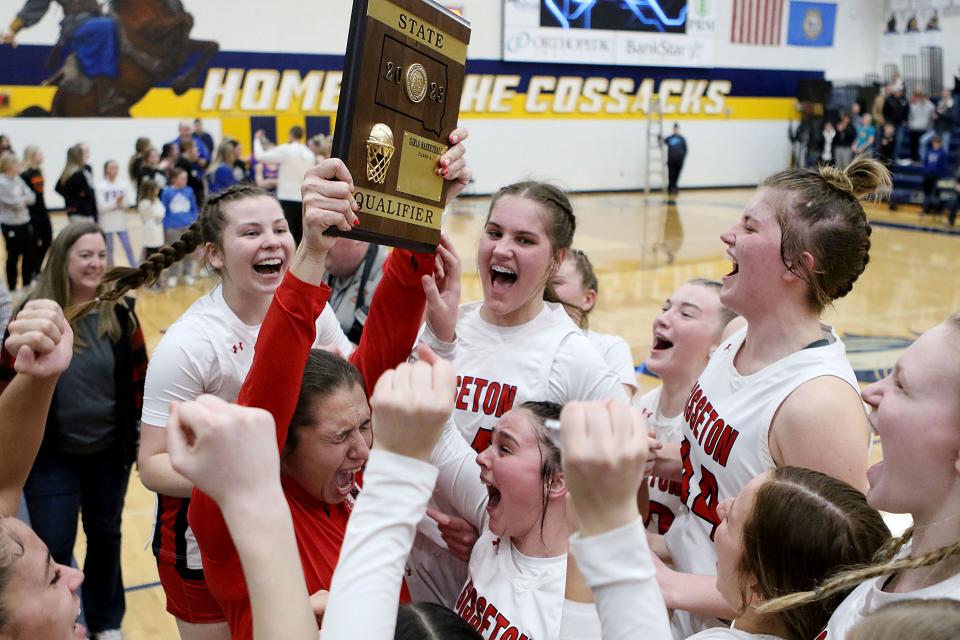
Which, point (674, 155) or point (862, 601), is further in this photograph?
point (674, 155)

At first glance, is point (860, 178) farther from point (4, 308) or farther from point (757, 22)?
point (757, 22)

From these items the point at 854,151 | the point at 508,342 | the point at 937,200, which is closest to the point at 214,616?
the point at 508,342

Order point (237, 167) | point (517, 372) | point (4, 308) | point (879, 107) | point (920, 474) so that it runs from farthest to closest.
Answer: point (879, 107) < point (237, 167) < point (4, 308) < point (517, 372) < point (920, 474)

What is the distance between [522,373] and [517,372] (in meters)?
0.02

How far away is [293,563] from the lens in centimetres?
120

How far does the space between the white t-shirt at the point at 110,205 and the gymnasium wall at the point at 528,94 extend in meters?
6.06

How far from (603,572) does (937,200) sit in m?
18.8

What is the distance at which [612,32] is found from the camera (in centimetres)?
2027

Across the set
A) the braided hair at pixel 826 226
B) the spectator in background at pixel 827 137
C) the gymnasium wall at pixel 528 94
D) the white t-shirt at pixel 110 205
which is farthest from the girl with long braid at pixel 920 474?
the spectator in background at pixel 827 137

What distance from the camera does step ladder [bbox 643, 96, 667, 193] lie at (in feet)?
69.1

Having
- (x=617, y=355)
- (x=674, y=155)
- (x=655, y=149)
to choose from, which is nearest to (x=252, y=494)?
(x=617, y=355)

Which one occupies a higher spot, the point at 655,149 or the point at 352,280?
the point at 655,149

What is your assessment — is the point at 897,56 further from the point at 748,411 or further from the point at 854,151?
the point at 748,411

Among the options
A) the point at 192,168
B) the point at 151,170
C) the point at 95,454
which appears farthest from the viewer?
the point at 192,168
